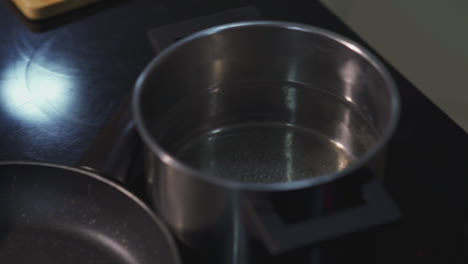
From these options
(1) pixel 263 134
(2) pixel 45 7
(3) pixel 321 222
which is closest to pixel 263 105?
(1) pixel 263 134

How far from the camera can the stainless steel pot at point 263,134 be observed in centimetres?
33

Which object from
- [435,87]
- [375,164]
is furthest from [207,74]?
[435,87]

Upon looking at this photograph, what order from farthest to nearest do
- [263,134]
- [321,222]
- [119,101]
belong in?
[119,101], [263,134], [321,222]

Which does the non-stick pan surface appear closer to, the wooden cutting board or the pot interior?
the pot interior

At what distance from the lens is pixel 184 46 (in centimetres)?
40

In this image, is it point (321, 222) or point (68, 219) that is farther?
point (68, 219)

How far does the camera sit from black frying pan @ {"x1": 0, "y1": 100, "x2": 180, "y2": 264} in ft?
1.44

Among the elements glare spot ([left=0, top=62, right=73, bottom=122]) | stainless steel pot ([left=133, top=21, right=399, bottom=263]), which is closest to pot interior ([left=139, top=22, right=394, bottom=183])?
stainless steel pot ([left=133, top=21, right=399, bottom=263])

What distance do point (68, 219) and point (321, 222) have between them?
211 mm

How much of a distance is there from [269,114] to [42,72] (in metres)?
0.24

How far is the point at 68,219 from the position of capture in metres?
0.47

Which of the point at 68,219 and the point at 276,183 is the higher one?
the point at 276,183

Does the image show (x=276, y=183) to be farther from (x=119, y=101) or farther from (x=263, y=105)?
(x=119, y=101)

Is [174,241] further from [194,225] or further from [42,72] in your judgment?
[42,72]
